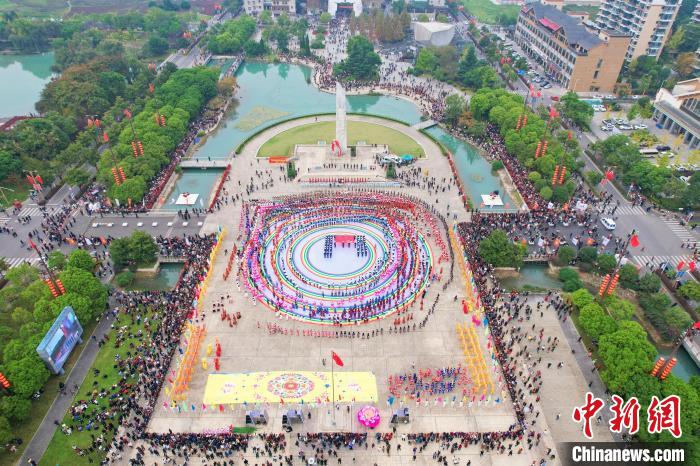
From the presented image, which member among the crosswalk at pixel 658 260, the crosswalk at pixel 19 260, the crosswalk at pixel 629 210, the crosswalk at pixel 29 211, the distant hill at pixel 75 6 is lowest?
the crosswalk at pixel 19 260

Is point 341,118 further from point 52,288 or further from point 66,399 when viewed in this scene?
point 66,399

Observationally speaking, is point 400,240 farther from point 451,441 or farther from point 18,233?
point 18,233

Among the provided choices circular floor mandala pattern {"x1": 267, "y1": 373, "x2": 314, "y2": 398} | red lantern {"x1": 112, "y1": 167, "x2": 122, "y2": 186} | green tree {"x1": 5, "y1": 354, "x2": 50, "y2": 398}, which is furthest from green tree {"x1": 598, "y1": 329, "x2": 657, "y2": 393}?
red lantern {"x1": 112, "y1": 167, "x2": 122, "y2": 186}

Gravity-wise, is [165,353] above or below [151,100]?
below

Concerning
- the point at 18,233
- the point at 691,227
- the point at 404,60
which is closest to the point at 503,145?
the point at 691,227

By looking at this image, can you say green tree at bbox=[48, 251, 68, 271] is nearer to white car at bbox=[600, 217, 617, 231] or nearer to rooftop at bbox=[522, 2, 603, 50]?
white car at bbox=[600, 217, 617, 231]

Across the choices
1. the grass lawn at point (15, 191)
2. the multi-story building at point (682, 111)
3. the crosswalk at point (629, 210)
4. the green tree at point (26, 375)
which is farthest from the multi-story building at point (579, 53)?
the green tree at point (26, 375)

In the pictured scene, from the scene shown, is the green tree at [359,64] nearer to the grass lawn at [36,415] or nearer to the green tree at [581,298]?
the green tree at [581,298]
